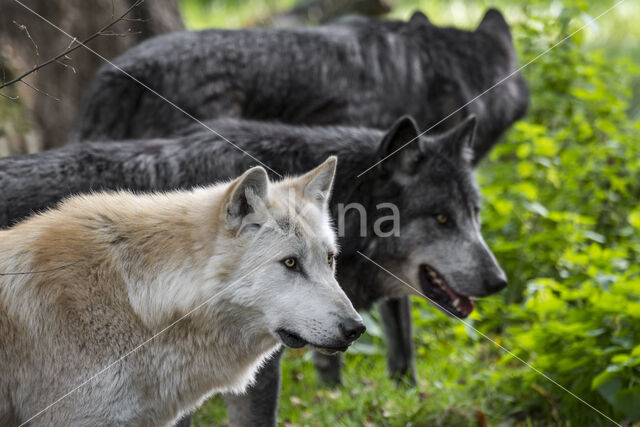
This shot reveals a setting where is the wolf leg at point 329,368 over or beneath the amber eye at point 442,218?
beneath

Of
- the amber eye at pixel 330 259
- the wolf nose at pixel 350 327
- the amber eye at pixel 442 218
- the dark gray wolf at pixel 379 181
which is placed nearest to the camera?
the wolf nose at pixel 350 327

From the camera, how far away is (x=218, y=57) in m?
6.31

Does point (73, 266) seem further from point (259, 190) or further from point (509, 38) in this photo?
point (509, 38)

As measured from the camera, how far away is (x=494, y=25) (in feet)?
26.7

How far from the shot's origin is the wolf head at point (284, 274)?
332cm

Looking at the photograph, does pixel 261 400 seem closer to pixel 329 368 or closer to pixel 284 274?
pixel 284 274

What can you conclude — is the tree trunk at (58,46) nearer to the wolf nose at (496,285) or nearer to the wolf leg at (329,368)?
the wolf leg at (329,368)

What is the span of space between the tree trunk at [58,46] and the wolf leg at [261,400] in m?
4.05

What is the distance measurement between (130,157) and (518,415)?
3.20m

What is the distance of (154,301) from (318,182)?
1.03 m

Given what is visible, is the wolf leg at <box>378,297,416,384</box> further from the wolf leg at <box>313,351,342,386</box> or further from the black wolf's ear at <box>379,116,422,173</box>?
the black wolf's ear at <box>379,116,422,173</box>

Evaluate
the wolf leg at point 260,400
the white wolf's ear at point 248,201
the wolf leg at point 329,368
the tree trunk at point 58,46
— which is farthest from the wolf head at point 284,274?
the tree trunk at point 58,46

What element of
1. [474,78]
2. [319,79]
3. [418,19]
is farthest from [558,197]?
[319,79]

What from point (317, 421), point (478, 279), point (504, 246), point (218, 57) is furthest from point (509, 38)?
point (317, 421)
